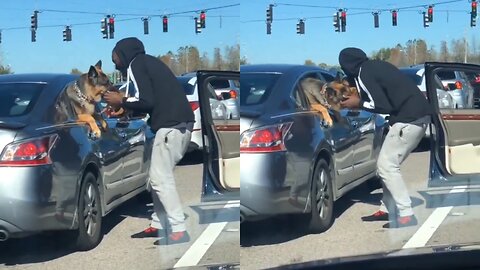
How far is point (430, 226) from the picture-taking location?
4602 millimetres

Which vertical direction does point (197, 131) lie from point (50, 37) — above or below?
below

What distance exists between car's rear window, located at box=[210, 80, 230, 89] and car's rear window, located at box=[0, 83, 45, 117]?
998 millimetres

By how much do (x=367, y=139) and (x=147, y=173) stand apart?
131cm

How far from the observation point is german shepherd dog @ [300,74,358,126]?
14.3ft

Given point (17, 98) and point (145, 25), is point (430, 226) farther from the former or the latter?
point (17, 98)

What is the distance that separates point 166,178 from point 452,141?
70.6 inches

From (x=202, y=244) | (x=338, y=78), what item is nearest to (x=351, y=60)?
(x=338, y=78)

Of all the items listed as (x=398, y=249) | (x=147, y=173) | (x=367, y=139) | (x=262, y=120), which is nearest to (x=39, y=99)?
(x=147, y=173)

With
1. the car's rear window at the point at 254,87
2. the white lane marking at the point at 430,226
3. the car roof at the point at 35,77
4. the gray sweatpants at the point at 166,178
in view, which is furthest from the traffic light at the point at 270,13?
the white lane marking at the point at 430,226

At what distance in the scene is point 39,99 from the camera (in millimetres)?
3783

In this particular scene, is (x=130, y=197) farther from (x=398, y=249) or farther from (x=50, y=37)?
(x=398, y=249)

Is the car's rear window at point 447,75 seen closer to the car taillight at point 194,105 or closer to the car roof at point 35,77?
the car taillight at point 194,105

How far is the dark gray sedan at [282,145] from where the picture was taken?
167 inches

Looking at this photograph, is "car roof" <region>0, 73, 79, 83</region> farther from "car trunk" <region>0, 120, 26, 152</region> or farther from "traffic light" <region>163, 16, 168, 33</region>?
Result: "traffic light" <region>163, 16, 168, 33</region>
